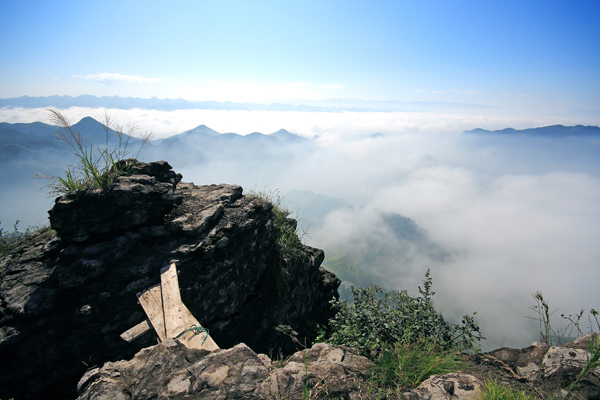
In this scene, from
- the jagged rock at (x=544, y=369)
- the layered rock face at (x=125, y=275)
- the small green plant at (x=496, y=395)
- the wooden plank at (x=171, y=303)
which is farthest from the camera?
A: the layered rock face at (x=125, y=275)

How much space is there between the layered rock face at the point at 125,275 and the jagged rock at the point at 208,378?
6.83 ft

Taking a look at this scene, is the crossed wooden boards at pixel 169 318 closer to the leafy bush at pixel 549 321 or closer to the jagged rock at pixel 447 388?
the jagged rock at pixel 447 388

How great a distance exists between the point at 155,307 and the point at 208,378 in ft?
8.51

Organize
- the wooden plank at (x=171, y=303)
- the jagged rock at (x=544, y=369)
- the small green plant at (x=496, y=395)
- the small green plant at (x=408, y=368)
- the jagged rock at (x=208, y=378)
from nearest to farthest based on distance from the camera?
the small green plant at (x=496, y=395)
the jagged rock at (x=208, y=378)
the jagged rock at (x=544, y=369)
the small green plant at (x=408, y=368)
the wooden plank at (x=171, y=303)

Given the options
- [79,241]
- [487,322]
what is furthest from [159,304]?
[487,322]

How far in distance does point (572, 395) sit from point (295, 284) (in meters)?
7.17

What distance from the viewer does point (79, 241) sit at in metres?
5.71

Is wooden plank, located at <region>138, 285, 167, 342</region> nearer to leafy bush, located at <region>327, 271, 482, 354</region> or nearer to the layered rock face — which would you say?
the layered rock face

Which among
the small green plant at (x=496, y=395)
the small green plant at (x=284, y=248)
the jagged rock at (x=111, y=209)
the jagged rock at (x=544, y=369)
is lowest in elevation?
the small green plant at (x=284, y=248)

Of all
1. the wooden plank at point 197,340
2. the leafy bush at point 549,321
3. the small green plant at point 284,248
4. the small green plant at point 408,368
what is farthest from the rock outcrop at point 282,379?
the small green plant at point 284,248

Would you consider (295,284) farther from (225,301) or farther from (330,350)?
(330,350)

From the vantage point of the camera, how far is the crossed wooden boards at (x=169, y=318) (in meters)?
4.23

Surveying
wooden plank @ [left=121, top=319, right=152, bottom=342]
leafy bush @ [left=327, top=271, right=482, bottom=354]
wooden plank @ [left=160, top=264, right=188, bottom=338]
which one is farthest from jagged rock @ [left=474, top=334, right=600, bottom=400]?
wooden plank @ [left=121, top=319, right=152, bottom=342]

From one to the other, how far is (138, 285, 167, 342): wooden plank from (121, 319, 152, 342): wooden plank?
248mm
